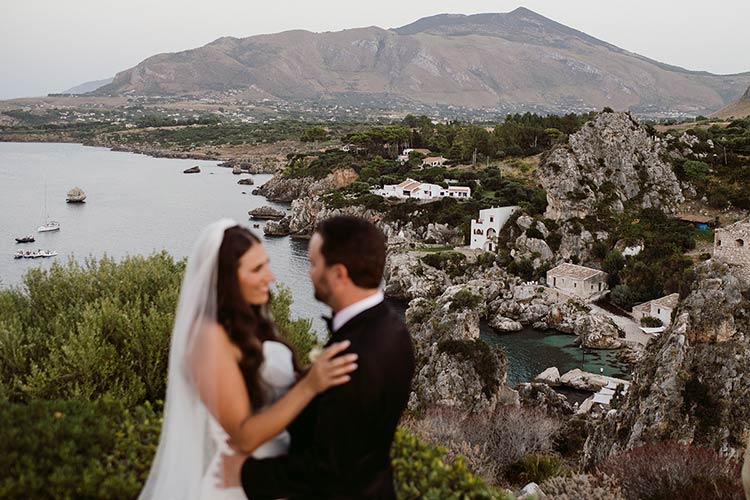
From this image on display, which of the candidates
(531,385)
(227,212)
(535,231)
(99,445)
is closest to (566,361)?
(531,385)

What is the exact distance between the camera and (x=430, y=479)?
3.94 meters

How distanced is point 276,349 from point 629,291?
38.9 meters

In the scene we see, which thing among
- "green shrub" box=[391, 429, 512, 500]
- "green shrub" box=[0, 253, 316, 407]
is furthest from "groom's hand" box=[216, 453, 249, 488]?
"green shrub" box=[0, 253, 316, 407]

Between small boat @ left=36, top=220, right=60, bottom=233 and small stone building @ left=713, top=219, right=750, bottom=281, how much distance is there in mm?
51634

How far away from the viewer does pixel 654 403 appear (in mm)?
13414

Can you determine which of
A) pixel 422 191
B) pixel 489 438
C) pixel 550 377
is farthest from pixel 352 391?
pixel 422 191

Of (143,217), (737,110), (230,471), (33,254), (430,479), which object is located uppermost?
(737,110)

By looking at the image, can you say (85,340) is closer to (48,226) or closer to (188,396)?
(188,396)

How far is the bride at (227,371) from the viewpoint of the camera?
2.66m

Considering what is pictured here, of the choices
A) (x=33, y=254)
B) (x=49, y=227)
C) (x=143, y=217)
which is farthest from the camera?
(x=143, y=217)

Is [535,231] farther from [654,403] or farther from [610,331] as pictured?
[654,403]

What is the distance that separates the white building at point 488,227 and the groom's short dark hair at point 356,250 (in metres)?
43.7

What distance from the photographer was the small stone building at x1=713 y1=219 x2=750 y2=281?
27125 millimetres

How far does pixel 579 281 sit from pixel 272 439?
3863 centimetres
